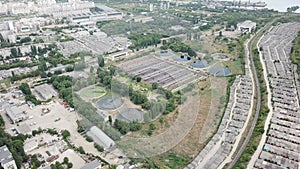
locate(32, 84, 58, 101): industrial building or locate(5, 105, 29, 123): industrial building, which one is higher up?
locate(32, 84, 58, 101): industrial building

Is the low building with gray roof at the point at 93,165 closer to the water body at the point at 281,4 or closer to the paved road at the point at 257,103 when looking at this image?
the paved road at the point at 257,103

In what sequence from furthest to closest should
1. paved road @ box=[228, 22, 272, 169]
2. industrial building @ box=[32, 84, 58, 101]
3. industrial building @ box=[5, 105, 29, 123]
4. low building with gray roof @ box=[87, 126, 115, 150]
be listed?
1. industrial building @ box=[32, 84, 58, 101]
2. industrial building @ box=[5, 105, 29, 123]
3. low building with gray roof @ box=[87, 126, 115, 150]
4. paved road @ box=[228, 22, 272, 169]

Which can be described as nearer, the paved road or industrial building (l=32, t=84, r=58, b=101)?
the paved road

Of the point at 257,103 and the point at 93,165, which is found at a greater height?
the point at 257,103

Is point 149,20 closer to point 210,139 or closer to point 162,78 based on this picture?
point 162,78

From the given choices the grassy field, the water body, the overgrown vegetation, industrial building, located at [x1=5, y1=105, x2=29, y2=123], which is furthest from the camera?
the water body

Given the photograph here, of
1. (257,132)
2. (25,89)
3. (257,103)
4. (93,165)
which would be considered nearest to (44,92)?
(25,89)

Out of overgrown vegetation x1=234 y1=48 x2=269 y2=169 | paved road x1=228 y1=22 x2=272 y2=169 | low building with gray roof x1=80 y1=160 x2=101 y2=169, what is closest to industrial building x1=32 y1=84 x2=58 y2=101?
low building with gray roof x1=80 y1=160 x2=101 y2=169

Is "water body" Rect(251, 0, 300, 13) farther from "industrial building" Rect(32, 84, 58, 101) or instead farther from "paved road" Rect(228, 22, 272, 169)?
"industrial building" Rect(32, 84, 58, 101)

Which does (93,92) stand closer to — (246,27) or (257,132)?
(257,132)
